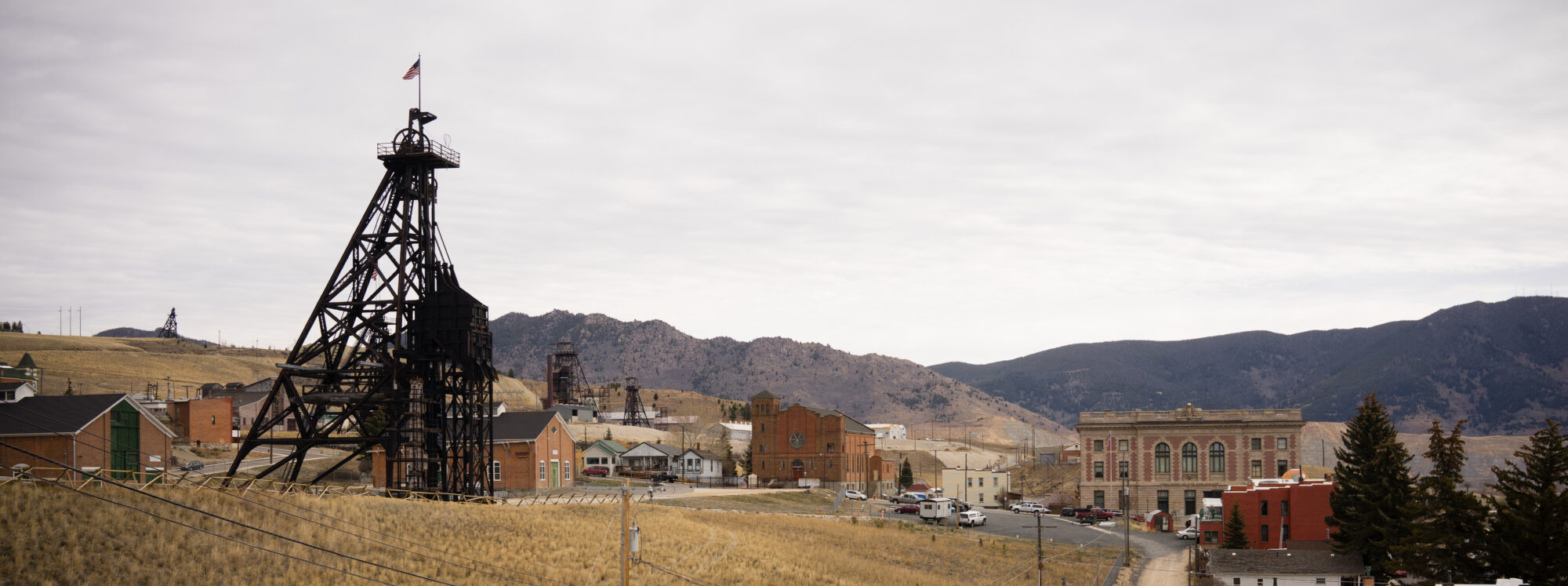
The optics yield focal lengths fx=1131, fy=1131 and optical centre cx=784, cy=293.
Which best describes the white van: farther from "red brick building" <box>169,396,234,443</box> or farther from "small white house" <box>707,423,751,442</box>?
"small white house" <box>707,423,751,442</box>

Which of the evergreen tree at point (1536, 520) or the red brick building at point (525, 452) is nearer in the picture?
the evergreen tree at point (1536, 520)

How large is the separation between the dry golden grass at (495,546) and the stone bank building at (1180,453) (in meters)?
24.5

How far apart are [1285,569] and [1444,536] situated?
10.00 meters

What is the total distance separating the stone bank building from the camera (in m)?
87.5

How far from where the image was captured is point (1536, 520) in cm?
4162

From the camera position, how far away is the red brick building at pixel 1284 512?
62.8m

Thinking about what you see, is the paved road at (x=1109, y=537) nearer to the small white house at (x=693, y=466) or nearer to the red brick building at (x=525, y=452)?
the red brick building at (x=525, y=452)

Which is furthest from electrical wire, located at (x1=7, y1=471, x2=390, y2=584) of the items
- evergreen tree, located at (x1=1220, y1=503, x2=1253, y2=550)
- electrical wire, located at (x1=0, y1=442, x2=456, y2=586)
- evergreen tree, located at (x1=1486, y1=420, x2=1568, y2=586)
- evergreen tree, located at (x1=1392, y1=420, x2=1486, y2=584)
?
evergreen tree, located at (x1=1220, y1=503, x2=1253, y2=550)

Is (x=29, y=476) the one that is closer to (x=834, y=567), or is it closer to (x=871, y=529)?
(x=834, y=567)

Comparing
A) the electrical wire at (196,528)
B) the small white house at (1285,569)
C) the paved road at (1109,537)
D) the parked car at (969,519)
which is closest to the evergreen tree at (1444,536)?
the small white house at (1285,569)

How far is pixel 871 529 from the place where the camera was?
67312 mm

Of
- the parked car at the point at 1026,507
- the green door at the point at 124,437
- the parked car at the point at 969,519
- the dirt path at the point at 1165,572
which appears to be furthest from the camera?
the parked car at the point at 1026,507

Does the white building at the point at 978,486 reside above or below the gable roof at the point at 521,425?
below

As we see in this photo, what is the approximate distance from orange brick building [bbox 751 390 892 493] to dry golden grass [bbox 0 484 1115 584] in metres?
27.7
